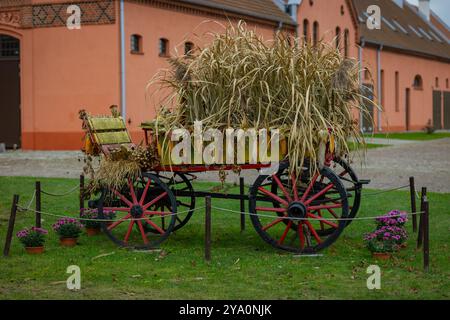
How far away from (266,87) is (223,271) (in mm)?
2153

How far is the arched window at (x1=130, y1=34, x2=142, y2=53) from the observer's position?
90.7 feet

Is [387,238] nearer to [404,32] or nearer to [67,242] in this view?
[67,242]

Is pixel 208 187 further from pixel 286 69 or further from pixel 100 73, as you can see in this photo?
pixel 100 73

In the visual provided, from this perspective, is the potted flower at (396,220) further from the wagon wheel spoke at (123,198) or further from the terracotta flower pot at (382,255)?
the wagon wheel spoke at (123,198)

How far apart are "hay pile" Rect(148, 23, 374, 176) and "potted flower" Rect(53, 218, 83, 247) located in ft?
5.37

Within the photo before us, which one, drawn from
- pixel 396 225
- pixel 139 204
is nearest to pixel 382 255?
pixel 396 225

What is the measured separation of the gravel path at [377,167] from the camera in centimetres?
1800

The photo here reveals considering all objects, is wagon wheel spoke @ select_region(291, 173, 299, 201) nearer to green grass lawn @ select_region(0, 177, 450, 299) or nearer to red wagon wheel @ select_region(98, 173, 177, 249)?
green grass lawn @ select_region(0, 177, 450, 299)

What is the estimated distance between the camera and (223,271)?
837 centimetres

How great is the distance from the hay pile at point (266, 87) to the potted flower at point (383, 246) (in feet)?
3.40

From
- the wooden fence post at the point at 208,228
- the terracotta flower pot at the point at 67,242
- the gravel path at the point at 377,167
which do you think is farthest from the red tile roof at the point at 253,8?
the wooden fence post at the point at 208,228

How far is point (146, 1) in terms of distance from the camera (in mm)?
27609
